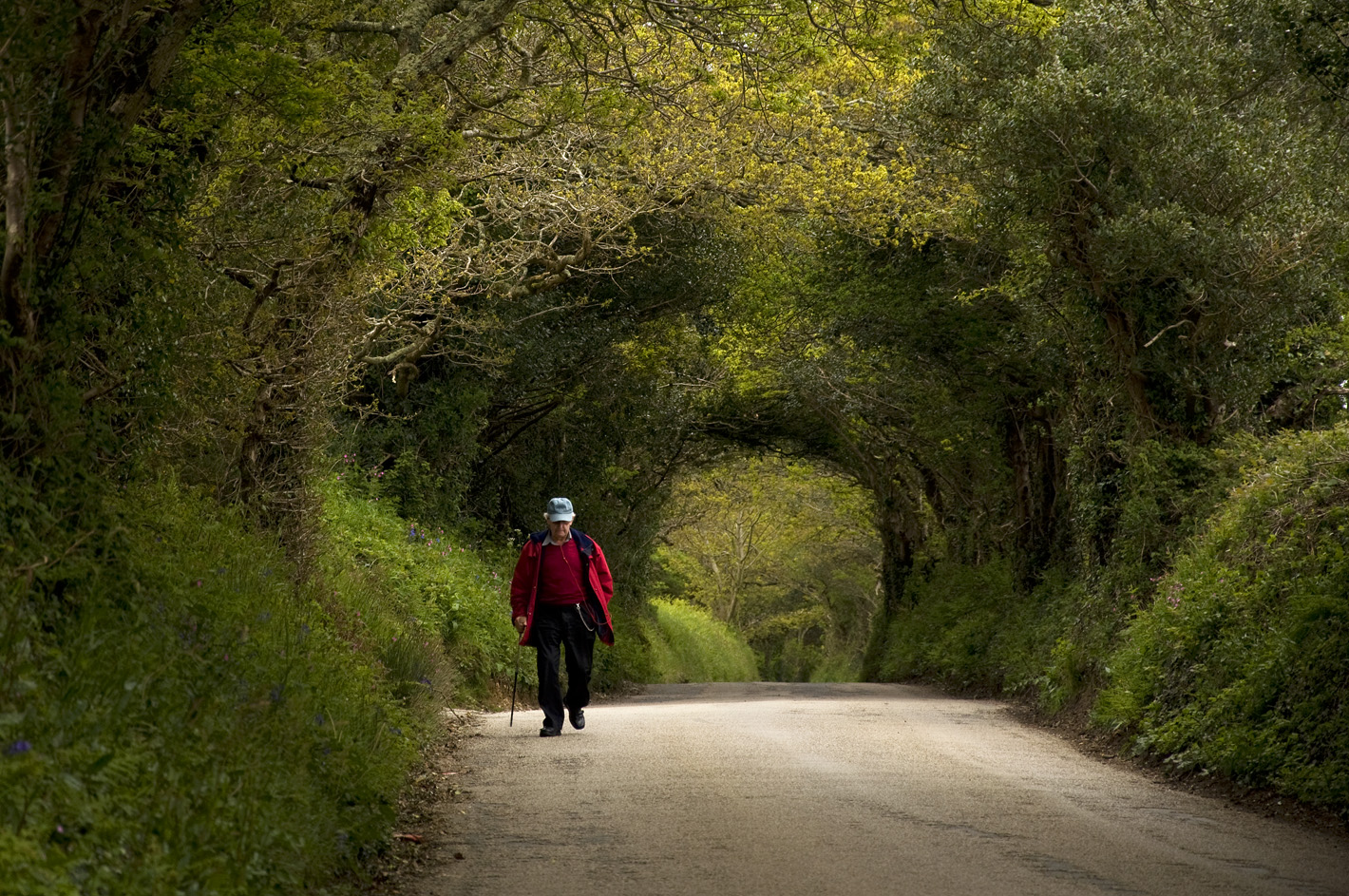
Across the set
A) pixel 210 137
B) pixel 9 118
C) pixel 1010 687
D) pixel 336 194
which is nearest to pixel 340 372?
pixel 336 194

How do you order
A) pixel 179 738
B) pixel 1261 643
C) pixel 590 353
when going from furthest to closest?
pixel 590 353
pixel 1261 643
pixel 179 738

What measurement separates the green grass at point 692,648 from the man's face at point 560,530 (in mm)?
19589

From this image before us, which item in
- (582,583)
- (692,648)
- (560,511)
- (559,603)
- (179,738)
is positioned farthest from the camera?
(692,648)

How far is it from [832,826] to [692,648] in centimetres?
3801

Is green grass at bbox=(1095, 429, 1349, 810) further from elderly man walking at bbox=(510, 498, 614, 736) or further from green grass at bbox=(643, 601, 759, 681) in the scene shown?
green grass at bbox=(643, 601, 759, 681)

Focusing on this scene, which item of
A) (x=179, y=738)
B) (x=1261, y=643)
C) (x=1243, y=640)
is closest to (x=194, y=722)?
(x=179, y=738)

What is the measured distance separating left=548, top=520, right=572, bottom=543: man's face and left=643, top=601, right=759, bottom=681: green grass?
19.6m

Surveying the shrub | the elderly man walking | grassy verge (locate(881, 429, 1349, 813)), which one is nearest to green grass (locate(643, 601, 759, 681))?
grassy verge (locate(881, 429, 1349, 813))

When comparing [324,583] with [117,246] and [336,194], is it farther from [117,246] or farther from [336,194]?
[117,246]

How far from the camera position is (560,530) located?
12961 millimetres

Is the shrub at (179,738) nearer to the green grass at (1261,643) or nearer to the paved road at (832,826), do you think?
the paved road at (832,826)

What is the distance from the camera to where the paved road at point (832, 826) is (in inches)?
261

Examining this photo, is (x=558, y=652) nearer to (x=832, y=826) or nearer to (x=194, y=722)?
(x=832, y=826)

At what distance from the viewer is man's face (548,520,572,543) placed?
12877 millimetres
